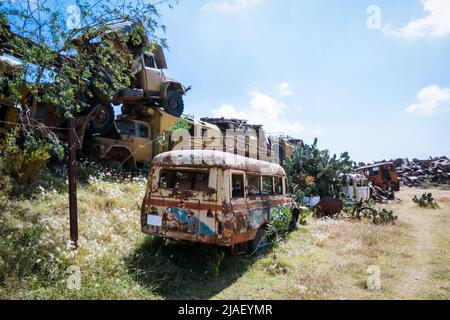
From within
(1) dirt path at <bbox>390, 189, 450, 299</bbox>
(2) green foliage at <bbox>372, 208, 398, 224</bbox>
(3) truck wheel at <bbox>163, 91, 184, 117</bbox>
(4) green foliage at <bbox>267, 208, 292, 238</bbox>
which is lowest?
(1) dirt path at <bbox>390, 189, 450, 299</bbox>

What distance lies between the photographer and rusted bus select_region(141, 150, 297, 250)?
5.19 meters

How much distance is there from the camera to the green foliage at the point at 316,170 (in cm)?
1430

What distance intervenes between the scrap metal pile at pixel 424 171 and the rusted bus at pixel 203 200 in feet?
90.1

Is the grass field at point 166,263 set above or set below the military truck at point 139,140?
below

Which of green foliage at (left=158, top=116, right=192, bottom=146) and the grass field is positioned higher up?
green foliage at (left=158, top=116, right=192, bottom=146)

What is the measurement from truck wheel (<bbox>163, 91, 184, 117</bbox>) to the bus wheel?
319 inches

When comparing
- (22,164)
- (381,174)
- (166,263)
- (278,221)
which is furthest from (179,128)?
(381,174)

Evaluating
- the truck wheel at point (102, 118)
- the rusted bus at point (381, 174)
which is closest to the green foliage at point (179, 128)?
the truck wheel at point (102, 118)

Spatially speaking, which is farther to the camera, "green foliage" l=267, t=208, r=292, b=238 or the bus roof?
"green foliage" l=267, t=208, r=292, b=238

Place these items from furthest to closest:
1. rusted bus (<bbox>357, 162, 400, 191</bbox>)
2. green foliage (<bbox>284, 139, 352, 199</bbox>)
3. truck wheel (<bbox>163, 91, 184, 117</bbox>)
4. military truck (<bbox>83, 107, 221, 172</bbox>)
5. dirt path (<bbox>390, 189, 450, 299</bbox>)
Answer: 1. rusted bus (<bbox>357, 162, 400, 191</bbox>)
2. green foliage (<bbox>284, 139, 352, 199</bbox>)
3. truck wheel (<bbox>163, 91, 184, 117</bbox>)
4. military truck (<bbox>83, 107, 221, 172</bbox>)
5. dirt path (<bbox>390, 189, 450, 299</bbox>)

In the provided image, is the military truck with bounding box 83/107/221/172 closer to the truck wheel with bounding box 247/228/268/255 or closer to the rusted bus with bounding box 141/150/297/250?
the rusted bus with bounding box 141/150/297/250

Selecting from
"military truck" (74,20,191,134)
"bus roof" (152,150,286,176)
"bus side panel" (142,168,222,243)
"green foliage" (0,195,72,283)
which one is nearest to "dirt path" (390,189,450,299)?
"bus side panel" (142,168,222,243)

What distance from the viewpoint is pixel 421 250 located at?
24.0ft

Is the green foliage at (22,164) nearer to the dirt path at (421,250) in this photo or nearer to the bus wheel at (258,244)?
the bus wheel at (258,244)
